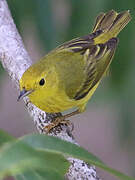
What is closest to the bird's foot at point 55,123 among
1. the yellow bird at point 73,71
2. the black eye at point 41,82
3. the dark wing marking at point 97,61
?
the yellow bird at point 73,71

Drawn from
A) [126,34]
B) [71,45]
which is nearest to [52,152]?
[126,34]

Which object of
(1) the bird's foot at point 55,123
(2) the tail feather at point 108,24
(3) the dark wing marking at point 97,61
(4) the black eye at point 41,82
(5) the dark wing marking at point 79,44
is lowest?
(1) the bird's foot at point 55,123

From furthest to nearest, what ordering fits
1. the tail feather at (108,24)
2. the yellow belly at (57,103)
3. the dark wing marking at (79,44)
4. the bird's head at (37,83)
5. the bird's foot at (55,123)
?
the tail feather at (108,24), the dark wing marking at (79,44), the yellow belly at (57,103), the bird's head at (37,83), the bird's foot at (55,123)

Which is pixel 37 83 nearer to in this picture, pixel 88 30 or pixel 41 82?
pixel 41 82

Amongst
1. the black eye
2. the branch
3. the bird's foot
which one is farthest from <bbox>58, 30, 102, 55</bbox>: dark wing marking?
the bird's foot

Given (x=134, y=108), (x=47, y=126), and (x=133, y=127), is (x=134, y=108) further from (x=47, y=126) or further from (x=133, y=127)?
(x=47, y=126)

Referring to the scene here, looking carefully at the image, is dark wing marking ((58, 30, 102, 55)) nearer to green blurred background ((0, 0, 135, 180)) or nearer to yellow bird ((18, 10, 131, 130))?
yellow bird ((18, 10, 131, 130))

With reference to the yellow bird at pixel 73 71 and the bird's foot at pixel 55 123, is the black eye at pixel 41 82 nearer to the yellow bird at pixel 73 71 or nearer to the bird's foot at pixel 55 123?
the yellow bird at pixel 73 71

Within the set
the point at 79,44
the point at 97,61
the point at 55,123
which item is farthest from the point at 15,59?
the point at 97,61
